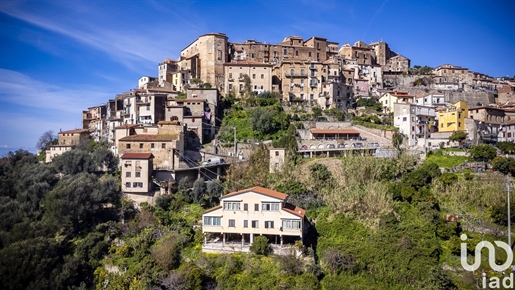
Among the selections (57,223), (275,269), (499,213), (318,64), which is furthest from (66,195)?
(318,64)

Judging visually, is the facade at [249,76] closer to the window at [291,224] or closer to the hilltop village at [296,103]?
the hilltop village at [296,103]

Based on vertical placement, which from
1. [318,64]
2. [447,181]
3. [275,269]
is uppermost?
[318,64]

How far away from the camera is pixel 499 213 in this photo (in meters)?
28.2

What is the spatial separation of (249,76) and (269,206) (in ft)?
105

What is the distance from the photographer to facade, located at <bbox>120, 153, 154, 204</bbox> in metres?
34.1

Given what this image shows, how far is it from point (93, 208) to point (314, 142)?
71.1 ft

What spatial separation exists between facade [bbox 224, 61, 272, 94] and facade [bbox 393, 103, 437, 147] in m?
18.1

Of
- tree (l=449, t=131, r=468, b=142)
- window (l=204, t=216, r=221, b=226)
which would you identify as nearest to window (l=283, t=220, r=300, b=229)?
window (l=204, t=216, r=221, b=226)

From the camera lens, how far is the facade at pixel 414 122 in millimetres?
43938

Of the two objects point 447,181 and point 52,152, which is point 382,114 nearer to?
point 447,181

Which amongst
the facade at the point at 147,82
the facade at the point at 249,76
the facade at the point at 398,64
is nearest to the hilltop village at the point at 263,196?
the facade at the point at 249,76

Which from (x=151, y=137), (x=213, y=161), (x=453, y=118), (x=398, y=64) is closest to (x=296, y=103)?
(x=453, y=118)

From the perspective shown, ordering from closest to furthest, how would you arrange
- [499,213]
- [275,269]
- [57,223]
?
[275,269], [499,213], [57,223]

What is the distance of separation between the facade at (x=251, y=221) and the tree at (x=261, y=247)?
30.3 inches
